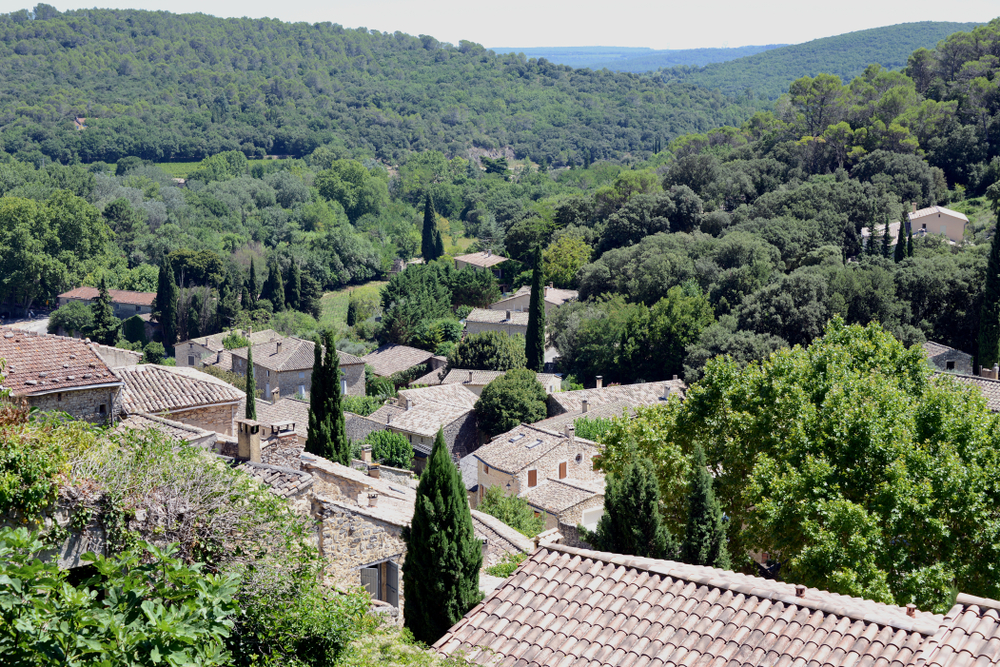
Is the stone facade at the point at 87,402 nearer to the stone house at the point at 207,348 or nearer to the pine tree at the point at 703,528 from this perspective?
the pine tree at the point at 703,528

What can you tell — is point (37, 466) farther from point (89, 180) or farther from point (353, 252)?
point (89, 180)

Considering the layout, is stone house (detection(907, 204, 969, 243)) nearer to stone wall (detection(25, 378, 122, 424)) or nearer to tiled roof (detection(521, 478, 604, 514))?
tiled roof (detection(521, 478, 604, 514))

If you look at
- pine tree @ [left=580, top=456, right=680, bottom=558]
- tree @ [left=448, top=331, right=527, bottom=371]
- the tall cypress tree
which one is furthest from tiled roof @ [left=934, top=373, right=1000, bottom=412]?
tree @ [left=448, top=331, right=527, bottom=371]

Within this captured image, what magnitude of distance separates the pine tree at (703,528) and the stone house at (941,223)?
173 feet

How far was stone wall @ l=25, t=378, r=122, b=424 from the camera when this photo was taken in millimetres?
14281

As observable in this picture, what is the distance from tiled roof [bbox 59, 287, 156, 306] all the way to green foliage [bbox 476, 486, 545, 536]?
6112cm

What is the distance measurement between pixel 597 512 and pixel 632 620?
19839 mm

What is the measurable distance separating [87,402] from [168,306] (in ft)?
209

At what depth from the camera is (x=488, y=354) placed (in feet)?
183

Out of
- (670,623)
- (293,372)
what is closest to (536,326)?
(293,372)

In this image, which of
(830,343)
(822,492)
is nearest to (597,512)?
(830,343)

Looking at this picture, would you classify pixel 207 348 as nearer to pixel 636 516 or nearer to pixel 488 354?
pixel 488 354

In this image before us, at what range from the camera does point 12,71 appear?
19575 centimetres

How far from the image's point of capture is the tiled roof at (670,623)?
8.27 meters
